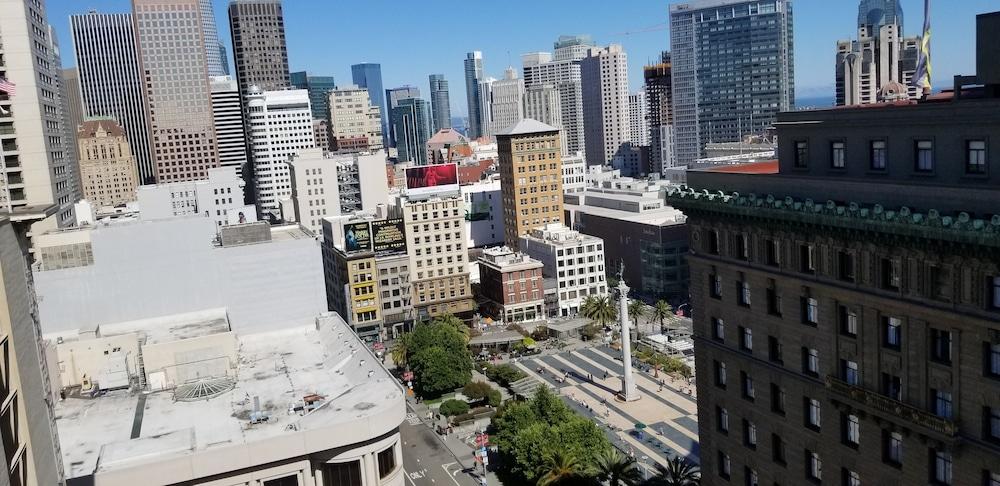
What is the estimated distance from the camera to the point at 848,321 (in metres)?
42.6

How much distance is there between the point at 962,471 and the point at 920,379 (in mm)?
4491

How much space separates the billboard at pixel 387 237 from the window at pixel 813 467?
112m

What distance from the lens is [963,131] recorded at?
3747 cm

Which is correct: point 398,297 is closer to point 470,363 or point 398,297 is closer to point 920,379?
point 470,363

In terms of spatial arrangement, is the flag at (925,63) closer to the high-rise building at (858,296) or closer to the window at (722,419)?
the high-rise building at (858,296)

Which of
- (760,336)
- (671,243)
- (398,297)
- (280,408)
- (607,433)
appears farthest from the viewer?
(671,243)

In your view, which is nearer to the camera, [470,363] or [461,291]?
[470,363]

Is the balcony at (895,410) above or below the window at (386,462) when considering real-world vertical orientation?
above

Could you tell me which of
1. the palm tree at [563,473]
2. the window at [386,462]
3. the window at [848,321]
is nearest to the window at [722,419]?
the window at [848,321]

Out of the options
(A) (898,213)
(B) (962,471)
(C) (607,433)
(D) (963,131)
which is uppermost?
(D) (963,131)

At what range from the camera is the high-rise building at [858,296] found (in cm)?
3619

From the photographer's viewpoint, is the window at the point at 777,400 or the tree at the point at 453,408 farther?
the tree at the point at 453,408

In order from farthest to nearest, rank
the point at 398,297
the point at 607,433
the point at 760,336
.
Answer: the point at 398,297
the point at 607,433
the point at 760,336

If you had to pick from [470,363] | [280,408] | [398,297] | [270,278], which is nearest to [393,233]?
[398,297]
